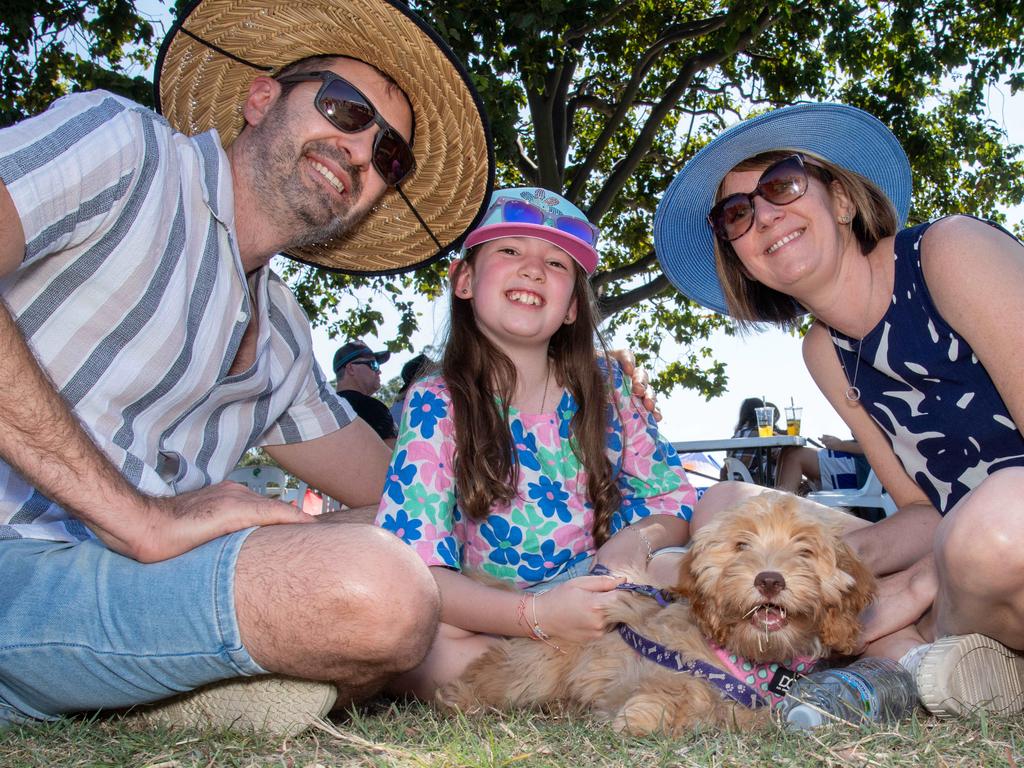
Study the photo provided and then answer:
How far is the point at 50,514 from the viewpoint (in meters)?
2.58

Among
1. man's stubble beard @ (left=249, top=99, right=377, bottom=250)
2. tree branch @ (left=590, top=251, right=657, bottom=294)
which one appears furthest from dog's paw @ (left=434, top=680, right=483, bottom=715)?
tree branch @ (left=590, top=251, right=657, bottom=294)

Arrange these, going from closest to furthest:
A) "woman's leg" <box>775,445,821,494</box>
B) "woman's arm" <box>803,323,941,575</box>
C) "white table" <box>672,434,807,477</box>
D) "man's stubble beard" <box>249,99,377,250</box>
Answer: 1. "woman's arm" <box>803,323,941,575</box>
2. "man's stubble beard" <box>249,99,377,250</box>
3. "white table" <box>672,434,807,477</box>
4. "woman's leg" <box>775,445,821,494</box>

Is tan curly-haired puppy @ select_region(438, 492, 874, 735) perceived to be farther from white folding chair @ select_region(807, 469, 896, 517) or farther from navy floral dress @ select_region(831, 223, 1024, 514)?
white folding chair @ select_region(807, 469, 896, 517)

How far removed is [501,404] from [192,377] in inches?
53.4

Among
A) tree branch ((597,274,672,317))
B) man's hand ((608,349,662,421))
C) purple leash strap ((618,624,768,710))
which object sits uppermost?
tree branch ((597,274,672,317))

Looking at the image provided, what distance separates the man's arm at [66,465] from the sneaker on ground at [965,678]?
196cm

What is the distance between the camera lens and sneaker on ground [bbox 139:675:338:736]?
2.31 metres

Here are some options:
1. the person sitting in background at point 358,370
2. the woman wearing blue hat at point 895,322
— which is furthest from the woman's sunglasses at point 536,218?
the person sitting in background at point 358,370

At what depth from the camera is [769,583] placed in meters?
2.70

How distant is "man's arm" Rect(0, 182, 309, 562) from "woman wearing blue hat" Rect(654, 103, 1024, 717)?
81.4 inches

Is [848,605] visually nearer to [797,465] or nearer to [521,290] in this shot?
[521,290]

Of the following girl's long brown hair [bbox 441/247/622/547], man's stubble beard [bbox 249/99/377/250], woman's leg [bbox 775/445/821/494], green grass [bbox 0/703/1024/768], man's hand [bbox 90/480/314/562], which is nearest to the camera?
green grass [bbox 0/703/1024/768]

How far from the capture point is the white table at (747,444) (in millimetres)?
10352

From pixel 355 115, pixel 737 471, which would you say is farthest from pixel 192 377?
pixel 737 471
